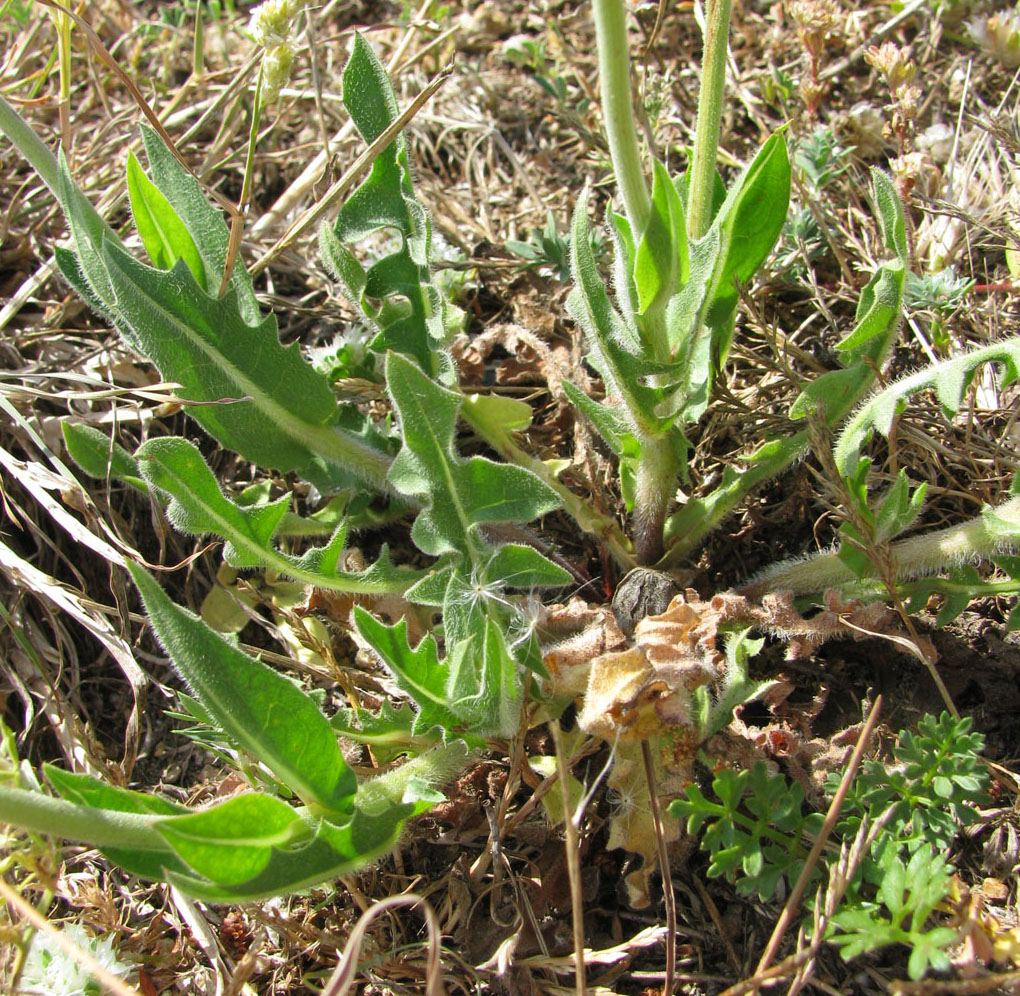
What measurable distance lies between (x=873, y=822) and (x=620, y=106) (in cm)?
142

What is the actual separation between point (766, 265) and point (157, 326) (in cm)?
177

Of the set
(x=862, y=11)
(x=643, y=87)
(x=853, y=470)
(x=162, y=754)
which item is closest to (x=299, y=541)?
(x=162, y=754)

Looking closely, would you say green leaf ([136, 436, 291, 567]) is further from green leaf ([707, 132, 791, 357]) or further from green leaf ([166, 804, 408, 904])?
green leaf ([707, 132, 791, 357])

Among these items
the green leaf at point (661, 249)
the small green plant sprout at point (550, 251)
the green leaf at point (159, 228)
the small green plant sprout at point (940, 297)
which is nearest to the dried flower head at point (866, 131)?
the small green plant sprout at point (940, 297)

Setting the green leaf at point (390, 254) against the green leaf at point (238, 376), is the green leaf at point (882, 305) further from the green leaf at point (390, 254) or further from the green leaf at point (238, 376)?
the green leaf at point (238, 376)

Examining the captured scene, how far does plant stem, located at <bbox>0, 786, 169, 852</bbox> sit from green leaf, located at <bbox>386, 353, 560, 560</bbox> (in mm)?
812

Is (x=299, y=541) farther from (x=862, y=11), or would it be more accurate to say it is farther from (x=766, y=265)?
(x=862, y=11)

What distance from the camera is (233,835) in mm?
1690

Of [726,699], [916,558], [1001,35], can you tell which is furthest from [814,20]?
[726,699]

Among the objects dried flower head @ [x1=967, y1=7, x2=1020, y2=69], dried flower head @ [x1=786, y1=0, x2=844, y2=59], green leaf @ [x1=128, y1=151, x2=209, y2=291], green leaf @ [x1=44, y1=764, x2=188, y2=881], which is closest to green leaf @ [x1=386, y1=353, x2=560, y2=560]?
green leaf @ [x1=128, y1=151, x2=209, y2=291]

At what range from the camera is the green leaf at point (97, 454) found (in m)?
2.45

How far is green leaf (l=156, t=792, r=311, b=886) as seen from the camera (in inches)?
62.2

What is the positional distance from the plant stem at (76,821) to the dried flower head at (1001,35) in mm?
3365

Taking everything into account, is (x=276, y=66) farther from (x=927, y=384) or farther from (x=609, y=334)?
(x=927, y=384)
